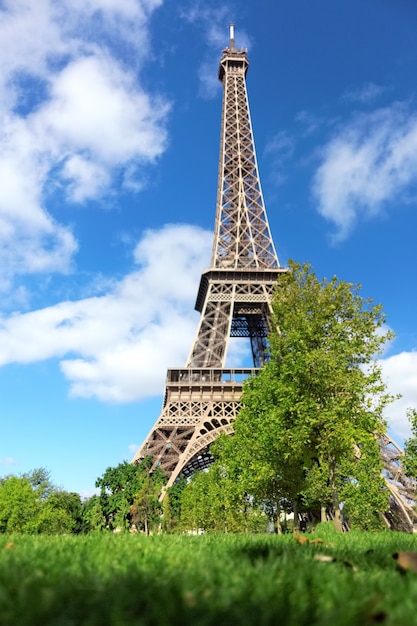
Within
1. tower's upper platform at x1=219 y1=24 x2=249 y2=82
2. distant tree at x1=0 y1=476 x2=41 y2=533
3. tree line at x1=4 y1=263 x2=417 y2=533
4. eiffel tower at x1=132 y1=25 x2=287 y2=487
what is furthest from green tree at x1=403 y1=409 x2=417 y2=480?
tower's upper platform at x1=219 y1=24 x2=249 y2=82

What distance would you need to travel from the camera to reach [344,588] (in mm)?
2383

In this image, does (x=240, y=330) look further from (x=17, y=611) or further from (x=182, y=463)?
(x=17, y=611)

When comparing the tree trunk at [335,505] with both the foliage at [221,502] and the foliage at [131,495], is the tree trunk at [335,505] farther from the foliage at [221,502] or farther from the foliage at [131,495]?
the foliage at [131,495]

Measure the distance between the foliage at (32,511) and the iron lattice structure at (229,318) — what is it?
13.1 metres

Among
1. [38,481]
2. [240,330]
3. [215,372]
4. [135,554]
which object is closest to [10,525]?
[38,481]

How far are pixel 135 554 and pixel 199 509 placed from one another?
36.4m

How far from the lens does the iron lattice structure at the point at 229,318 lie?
38.7 m

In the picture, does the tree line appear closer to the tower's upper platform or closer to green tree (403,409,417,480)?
green tree (403,409,417,480)

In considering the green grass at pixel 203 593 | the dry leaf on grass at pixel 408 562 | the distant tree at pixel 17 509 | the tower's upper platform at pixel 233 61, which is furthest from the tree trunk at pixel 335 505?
the tower's upper platform at pixel 233 61

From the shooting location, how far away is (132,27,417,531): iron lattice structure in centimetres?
3866

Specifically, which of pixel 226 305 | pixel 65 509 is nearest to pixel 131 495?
pixel 65 509

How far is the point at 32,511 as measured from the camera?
143 ft

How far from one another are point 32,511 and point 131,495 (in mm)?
9958

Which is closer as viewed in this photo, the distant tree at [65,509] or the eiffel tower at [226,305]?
the eiffel tower at [226,305]
